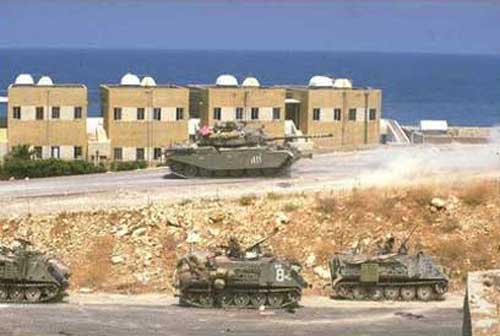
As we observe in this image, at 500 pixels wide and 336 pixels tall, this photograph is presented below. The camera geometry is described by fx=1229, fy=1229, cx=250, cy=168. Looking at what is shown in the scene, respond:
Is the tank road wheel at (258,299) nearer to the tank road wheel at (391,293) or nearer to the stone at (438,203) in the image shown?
the tank road wheel at (391,293)

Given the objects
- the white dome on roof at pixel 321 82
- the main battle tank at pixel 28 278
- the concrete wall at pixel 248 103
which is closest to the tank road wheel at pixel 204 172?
the main battle tank at pixel 28 278

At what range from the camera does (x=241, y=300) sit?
129ft

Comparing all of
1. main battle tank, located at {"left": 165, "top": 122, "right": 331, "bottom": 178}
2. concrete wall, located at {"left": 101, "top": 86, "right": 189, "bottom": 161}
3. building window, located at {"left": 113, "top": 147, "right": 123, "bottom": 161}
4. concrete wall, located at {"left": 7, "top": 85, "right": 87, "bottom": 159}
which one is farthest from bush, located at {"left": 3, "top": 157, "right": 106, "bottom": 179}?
concrete wall, located at {"left": 101, "top": 86, "right": 189, "bottom": 161}

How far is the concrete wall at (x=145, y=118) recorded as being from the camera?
238 ft

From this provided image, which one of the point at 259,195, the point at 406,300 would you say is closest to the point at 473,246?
the point at 406,300

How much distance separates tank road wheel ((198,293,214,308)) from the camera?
129 ft

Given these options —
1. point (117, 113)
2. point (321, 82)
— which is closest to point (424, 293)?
point (117, 113)

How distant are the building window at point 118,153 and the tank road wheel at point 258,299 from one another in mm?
34419

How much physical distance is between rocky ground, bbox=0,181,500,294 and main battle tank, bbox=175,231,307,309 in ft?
9.46

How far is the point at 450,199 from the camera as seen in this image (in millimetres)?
48219

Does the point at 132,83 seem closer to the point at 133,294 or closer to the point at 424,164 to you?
the point at 424,164

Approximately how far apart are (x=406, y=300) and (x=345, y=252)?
3316mm

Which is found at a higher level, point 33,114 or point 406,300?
point 33,114

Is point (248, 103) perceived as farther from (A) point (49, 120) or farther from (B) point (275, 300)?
(B) point (275, 300)
